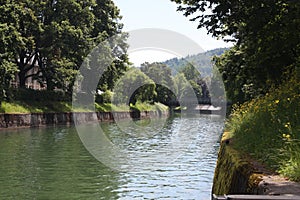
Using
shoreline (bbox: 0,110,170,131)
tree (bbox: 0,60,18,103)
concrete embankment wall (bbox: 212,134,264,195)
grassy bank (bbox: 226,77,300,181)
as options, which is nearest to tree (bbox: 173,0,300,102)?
grassy bank (bbox: 226,77,300,181)

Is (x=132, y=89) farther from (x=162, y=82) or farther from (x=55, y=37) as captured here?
(x=162, y=82)

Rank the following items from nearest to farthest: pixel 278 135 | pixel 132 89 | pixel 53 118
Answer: pixel 278 135 → pixel 53 118 → pixel 132 89

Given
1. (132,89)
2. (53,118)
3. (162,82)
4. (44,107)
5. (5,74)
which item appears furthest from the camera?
(162,82)

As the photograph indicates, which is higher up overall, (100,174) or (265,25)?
(265,25)

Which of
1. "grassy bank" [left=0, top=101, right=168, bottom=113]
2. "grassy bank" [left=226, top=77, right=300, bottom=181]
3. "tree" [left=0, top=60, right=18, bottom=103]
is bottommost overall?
"grassy bank" [left=226, top=77, right=300, bottom=181]

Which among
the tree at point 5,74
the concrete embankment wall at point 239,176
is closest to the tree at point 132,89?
the tree at point 5,74

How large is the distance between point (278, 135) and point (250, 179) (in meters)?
1.73

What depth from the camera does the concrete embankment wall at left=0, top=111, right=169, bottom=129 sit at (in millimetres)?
36500

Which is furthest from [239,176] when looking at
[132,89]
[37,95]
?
[132,89]

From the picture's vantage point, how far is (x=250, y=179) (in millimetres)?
6137

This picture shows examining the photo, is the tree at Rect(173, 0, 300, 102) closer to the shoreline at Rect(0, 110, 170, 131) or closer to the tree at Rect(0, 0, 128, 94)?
the shoreline at Rect(0, 110, 170, 131)

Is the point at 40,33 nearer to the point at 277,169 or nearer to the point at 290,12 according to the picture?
the point at 290,12

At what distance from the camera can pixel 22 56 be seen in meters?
46.8

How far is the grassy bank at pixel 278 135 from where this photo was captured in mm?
6390
